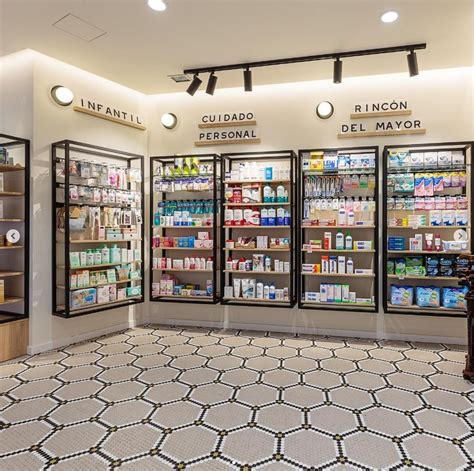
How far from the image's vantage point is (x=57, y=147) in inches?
163

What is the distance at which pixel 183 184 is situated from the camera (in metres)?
4.83

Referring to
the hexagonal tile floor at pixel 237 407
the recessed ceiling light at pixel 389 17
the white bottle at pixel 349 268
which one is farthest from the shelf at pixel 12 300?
the recessed ceiling light at pixel 389 17

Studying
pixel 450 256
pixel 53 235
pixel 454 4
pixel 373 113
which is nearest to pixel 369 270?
pixel 450 256

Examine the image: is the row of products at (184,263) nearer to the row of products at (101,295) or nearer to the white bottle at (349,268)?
the row of products at (101,295)

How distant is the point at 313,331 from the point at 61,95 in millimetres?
4060

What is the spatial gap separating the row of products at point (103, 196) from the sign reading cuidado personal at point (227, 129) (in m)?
1.13

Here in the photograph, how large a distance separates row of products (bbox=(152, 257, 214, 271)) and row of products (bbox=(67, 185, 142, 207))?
0.79m

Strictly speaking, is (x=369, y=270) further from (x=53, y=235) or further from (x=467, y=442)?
(x=53, y=235)

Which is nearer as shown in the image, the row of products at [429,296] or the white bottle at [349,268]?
the row of products at [429,296]

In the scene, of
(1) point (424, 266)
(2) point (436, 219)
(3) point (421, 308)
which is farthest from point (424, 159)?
(3) point (421, 308)

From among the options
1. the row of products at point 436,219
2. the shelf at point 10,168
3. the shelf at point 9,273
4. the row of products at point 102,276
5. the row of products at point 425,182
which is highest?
the shelf at point 10,168

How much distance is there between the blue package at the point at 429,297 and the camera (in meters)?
4.19

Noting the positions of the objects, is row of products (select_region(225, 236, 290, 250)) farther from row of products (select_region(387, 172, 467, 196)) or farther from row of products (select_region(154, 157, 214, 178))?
row of products (select_region(387, 172, 467, 196))

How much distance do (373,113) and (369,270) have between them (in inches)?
73.9
